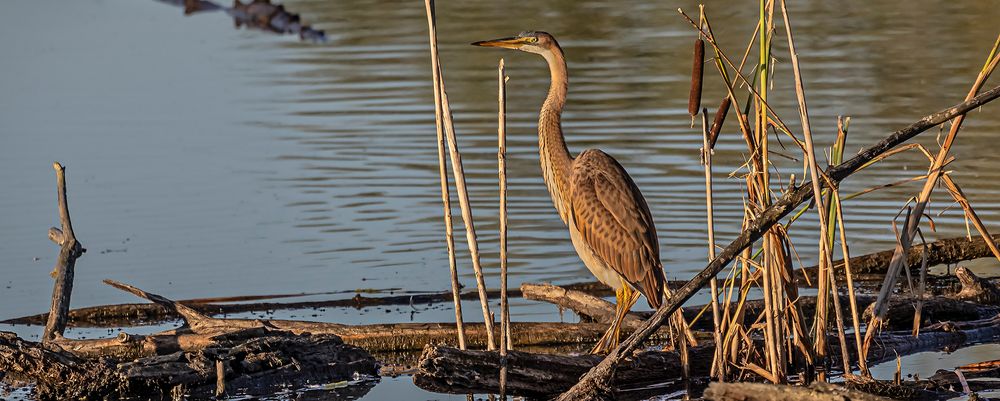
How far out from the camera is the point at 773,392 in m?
5.35

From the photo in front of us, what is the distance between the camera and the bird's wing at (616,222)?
24.5ft

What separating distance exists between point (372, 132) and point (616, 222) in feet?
22.4

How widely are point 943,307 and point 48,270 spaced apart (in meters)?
5.52

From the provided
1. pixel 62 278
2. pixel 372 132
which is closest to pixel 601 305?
pixel 62 278

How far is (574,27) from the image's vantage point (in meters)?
21.1

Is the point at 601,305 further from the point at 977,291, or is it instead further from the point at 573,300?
the point at 977,291

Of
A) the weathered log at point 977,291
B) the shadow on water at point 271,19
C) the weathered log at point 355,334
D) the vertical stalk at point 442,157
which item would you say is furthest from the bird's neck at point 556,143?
the shadow on water at point 271,19

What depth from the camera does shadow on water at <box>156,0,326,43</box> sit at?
70.5 ft

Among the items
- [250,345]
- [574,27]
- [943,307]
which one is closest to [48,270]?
[250,345]

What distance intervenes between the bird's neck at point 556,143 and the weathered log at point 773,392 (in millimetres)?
2892

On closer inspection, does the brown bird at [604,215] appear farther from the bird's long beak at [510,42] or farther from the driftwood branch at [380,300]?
the driftwood branch at [380,300]

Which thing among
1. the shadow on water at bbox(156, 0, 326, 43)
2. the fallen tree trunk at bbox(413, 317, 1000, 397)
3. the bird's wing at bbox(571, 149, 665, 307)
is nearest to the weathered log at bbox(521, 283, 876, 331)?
the bird's wing at bbox(571, 149, 665, 307)

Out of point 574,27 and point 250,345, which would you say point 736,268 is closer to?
point 250,345

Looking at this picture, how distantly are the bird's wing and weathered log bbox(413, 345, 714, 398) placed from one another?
69 cm
